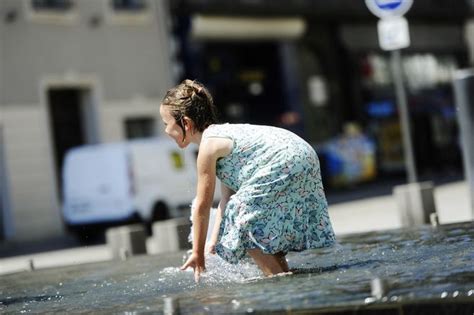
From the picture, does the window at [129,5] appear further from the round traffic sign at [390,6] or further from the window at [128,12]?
the round traffic sign at [390,6]

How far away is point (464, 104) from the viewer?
34.6 ft

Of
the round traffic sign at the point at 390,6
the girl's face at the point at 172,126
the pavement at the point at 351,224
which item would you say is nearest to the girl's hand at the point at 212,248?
the girl's face at the point at 172,126

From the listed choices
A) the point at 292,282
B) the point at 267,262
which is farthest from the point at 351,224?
the point at 292,282

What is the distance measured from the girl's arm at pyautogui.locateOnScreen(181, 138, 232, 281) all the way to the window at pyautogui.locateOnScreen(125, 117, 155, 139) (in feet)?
80.5

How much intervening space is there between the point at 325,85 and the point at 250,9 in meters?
5.38

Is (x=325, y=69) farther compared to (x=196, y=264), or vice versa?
(x=325, y=69)

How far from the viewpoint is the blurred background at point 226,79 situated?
87.9 ft

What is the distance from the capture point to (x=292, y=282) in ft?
17.5

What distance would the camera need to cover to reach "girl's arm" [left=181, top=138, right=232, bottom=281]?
5660mm

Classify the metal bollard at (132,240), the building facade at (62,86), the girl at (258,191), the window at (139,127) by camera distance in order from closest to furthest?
the girl at (258,191)
the metal bollard at (132,240)
the building facade at (62,86)
the window at (139,127)

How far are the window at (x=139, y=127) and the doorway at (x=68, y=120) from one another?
1452mm

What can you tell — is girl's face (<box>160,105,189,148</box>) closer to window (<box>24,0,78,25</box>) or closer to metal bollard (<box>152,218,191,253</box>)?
metal bollard (<box>152,218,191,253</box>)

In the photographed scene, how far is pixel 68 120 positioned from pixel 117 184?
692 cm

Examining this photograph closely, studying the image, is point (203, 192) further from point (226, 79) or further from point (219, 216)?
point (226, 79)
